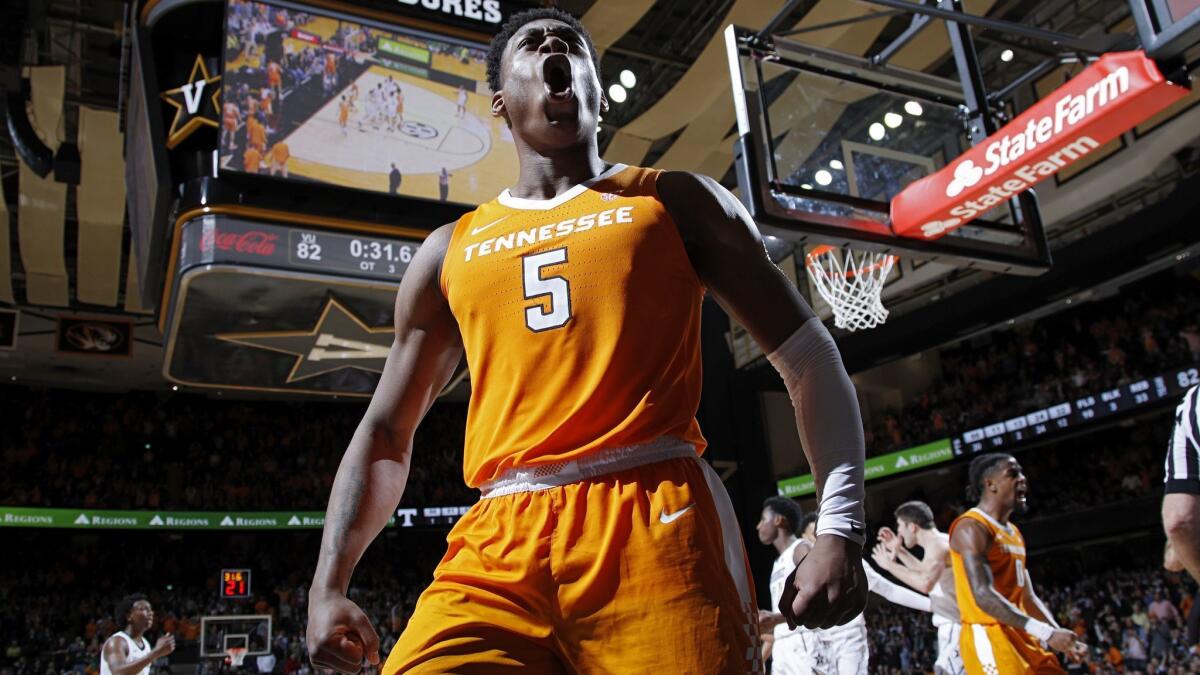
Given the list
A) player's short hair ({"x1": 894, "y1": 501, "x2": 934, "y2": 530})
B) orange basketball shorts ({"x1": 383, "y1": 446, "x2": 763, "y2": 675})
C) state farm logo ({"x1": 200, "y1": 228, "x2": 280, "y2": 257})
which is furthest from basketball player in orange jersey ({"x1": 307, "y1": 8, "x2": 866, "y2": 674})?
state farm logo ({"x1": 200, "y1": 228, "x2": 280, "y2": 257})

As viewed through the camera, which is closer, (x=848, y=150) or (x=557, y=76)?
(x=557, y=76)

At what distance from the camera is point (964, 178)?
6.23 m

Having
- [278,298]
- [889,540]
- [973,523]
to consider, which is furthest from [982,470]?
[278,298]

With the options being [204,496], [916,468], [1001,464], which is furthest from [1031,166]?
[204,496]

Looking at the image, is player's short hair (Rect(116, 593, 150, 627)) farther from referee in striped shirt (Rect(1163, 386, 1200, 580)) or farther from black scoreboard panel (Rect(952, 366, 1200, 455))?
black scoreboard panel (Rect(952, 366, 1200, 455))

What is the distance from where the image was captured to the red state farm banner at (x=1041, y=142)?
518cm

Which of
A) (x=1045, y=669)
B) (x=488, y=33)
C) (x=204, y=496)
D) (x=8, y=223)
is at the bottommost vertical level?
(x=1045, y=669)

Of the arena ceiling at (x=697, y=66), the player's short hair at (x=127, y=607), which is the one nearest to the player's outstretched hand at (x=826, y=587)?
the player's short hair at (x=127, y=607)

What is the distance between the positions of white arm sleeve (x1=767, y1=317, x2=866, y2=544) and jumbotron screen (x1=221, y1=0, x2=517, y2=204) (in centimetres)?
652

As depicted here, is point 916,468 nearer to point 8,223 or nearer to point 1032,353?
point 1032,353

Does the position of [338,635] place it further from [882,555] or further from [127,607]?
[127,607]

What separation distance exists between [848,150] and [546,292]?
551cm

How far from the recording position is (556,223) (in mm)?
2045

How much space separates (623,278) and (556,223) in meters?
0.21
